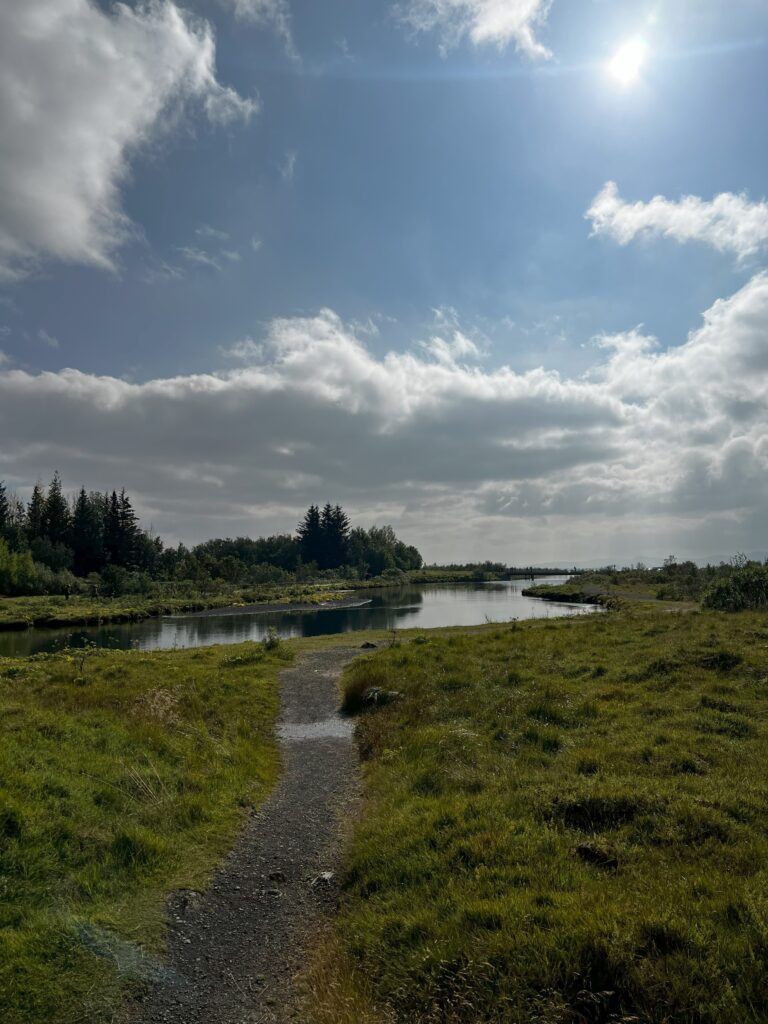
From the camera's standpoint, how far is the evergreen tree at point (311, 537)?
171m

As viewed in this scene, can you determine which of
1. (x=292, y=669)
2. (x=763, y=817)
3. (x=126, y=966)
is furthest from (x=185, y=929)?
(x=292, y=669)

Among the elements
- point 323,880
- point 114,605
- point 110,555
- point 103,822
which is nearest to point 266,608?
point 114,605

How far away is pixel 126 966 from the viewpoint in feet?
20.2

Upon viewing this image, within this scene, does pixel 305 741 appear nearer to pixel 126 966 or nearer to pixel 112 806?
pixel 112 806

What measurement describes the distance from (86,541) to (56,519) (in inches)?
358

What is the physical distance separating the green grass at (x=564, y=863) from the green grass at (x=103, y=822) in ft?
8.04

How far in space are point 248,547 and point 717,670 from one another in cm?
16988

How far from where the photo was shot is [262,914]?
24.8 feet

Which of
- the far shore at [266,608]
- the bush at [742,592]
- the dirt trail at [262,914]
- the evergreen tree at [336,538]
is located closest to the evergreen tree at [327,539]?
the evergreen tree at [336,538]

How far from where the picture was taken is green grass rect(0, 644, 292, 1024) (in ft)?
19.5

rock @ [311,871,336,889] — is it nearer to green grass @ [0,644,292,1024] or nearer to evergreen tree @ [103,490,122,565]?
green grass @ [0,644,292,1024]

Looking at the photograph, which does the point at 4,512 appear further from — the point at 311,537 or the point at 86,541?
the point at 311,537

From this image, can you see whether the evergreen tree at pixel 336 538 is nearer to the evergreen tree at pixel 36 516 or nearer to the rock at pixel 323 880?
the evergreen tree at pixel 36 516

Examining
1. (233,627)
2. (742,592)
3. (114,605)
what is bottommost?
(233,627)
